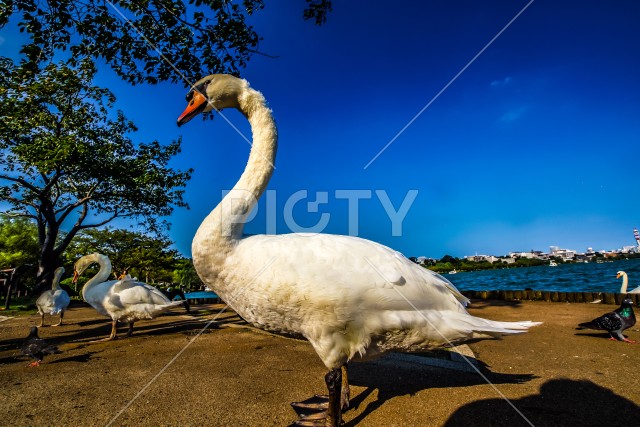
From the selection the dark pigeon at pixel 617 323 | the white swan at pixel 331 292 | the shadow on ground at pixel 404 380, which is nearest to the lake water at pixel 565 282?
the dark pigeon at pixel 617 323

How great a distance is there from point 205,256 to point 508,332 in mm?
2664

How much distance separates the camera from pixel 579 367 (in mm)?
4480

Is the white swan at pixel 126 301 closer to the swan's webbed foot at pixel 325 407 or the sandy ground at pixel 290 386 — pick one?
the sandy ground at pixel 290 386

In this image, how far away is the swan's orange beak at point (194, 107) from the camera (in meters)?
3.52

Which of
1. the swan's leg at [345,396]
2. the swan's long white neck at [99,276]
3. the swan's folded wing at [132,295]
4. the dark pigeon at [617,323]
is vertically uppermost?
the swan's long white neck at [99,276]

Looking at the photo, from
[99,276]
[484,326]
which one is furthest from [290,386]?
[99,276]

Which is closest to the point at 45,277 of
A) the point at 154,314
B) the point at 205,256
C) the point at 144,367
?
the point at 154,314

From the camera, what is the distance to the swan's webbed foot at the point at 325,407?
2.85m

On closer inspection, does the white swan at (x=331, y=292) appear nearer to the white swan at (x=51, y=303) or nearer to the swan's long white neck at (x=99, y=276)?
the swan's long white neck at (x=99, y=276)

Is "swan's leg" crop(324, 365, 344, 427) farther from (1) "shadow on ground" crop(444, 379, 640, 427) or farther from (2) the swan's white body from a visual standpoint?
(1) "shadow on ground" crop(444, 379, 640, 427)

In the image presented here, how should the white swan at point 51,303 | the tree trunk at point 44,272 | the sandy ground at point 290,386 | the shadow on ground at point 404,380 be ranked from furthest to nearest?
the tree trunk at point 44,272 → the white swan at point 51,303 → the shadow on ground at point 404,380 → the sandy ground at point 290,386

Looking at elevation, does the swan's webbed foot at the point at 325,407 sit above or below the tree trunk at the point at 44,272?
below

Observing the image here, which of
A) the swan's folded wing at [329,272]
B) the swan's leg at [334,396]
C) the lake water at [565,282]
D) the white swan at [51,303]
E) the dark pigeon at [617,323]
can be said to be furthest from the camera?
the lake water at [565,282]

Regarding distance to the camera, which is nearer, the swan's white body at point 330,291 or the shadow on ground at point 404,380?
the swan's white body at point 330,291
